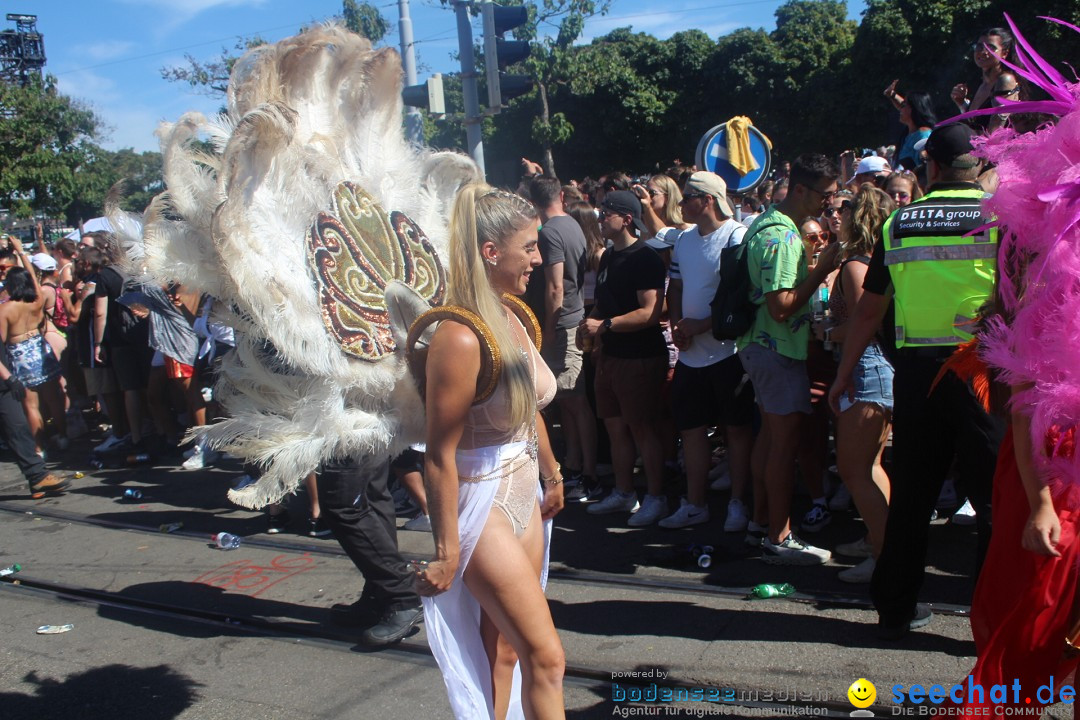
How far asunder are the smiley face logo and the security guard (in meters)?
0.42

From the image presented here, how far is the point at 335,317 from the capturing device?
3234 millimetres

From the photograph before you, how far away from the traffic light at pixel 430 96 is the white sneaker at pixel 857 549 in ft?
20.0

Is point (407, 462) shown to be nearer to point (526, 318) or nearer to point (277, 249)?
point (526, 318)

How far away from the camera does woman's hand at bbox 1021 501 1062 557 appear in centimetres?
250

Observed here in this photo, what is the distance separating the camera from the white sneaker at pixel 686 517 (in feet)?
18.0

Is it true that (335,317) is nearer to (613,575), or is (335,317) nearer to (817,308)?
(613,575)

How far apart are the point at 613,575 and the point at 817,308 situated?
211 centimetres

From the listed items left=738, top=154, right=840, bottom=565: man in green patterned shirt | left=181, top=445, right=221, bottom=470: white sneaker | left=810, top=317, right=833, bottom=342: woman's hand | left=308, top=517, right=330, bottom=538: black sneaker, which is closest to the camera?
left=738, top=154, right=840, bottom=565: man in green patterned shirt

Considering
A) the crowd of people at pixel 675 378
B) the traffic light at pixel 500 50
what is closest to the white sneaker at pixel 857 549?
the crowd of people at pixel 675 378

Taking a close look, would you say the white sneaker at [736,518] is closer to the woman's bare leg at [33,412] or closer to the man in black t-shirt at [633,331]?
the man in black t-shirt at [633,331]

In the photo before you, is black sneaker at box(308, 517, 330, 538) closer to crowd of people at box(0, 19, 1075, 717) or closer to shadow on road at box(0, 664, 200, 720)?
crowd of people at box(0, 19, 1075, 717)

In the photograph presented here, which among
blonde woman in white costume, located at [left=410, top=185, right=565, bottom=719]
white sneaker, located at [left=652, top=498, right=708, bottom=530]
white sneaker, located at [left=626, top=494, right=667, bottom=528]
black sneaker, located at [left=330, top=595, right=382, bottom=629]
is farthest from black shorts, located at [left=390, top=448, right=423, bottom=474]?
blonde woman in white costume, located at [left=410, top=185, right=565, bottom=719]

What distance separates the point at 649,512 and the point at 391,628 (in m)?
2.06

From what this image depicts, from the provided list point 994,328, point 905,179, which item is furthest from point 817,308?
point 994,328
